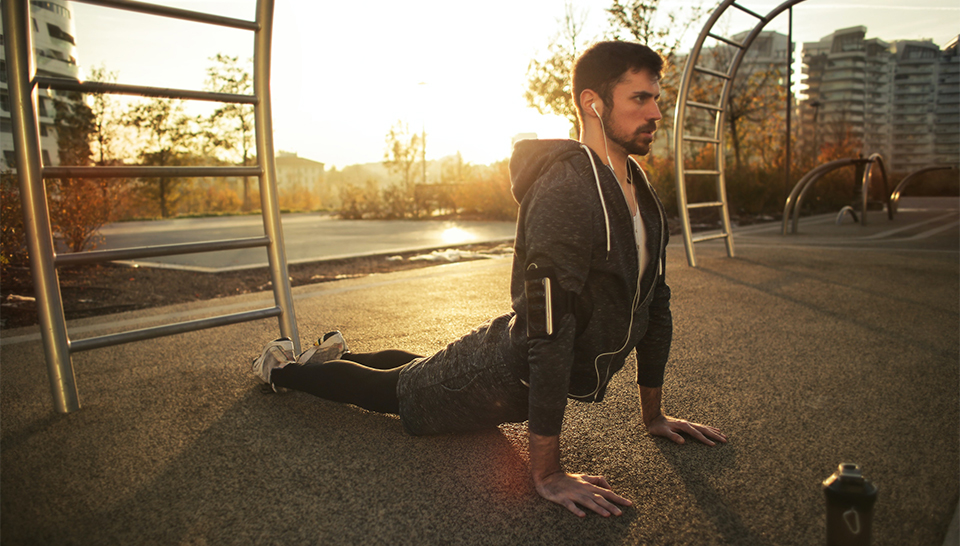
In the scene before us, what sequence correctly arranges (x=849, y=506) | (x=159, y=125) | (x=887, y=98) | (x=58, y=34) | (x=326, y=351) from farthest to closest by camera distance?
(x=887, y=98) → (x=159, y=125) → (x=58, y=34) → (x=326, y=351) → (x=849, y=506)

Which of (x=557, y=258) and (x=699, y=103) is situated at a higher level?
(x=699, y=103)

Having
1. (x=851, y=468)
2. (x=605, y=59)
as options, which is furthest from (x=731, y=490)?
(x=605, y=59)

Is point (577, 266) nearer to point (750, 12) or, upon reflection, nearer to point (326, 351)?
point (326, 351)

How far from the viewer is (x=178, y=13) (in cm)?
225

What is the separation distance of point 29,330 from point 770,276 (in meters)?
5.66

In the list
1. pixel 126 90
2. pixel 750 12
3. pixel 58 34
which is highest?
pixel 750 12

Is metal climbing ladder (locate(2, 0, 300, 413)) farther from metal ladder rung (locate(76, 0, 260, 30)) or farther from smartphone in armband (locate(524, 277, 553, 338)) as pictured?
smartphone in armband (locate(524, 277, 553, 338))

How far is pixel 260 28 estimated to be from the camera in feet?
8.20

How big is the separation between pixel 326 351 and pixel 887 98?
292 feet

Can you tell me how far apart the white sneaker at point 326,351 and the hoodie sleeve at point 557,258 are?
1.14 metres

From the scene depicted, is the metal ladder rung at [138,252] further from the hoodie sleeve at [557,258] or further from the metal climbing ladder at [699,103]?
the metal climbing ladder at [699,103]

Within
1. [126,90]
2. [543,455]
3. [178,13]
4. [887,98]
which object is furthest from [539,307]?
[887,98]

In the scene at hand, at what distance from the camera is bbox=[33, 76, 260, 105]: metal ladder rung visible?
2.03 meters

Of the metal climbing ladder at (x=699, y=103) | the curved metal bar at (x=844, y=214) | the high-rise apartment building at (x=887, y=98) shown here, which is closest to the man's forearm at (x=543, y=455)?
the metal climbing ladder at (x=699, y=103)
